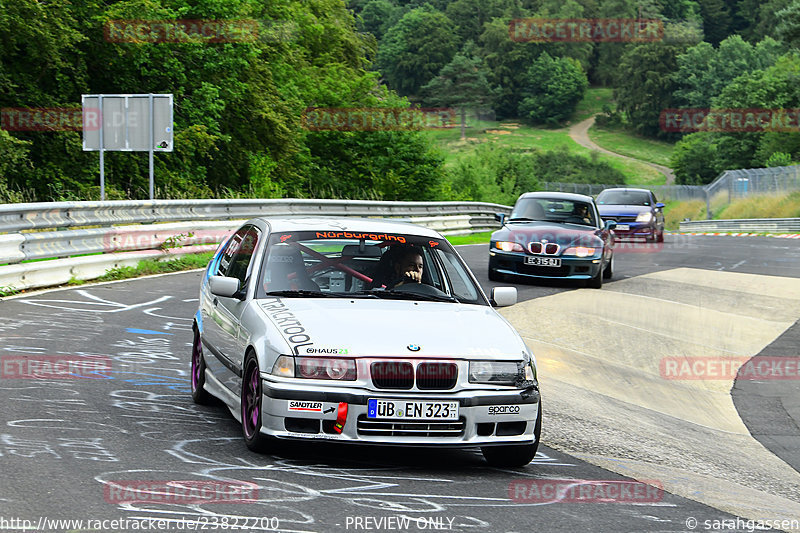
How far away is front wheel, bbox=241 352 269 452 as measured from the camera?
20.5ft

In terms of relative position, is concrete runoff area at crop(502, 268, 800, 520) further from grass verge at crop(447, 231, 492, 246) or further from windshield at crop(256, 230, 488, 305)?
grass verge at crop(447, 231, 492, 246)

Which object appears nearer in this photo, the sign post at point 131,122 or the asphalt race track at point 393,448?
the asphalt race track at point 393,448

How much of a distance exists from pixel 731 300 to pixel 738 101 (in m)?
101

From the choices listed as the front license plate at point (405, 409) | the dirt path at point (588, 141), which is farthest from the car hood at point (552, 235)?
the dirt path at point (588, 141)

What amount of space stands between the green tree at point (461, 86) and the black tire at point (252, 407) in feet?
535

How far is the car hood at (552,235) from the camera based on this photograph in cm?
1802

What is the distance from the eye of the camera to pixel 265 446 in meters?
6.30

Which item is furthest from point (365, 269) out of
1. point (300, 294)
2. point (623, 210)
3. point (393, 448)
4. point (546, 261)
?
point (623, 210)

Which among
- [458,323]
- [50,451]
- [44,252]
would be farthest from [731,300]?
[50,451]

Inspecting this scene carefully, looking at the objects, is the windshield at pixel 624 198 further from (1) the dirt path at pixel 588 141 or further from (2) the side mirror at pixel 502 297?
(1) the dirt path at pixel 588 141

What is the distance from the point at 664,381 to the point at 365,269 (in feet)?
18.1

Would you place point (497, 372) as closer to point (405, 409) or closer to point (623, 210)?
point (405, 409)

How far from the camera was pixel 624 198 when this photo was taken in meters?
32.2

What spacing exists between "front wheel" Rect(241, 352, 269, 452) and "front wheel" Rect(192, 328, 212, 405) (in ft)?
4.40
